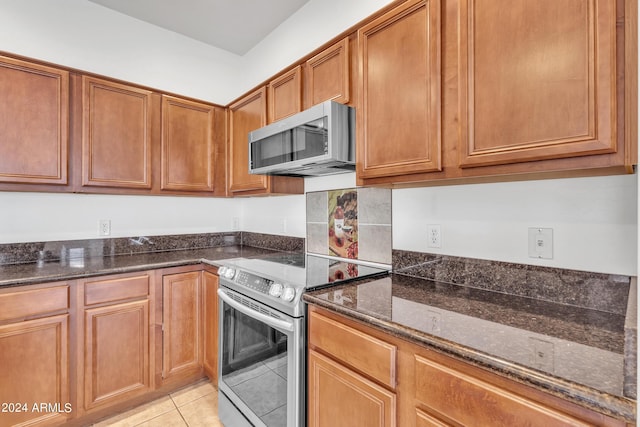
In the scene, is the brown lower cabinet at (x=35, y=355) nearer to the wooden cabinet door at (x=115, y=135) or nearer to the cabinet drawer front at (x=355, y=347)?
the wooden cabinet door at (x=115, y=135)

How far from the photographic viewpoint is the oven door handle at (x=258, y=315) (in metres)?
1.34

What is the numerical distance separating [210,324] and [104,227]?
1092mm

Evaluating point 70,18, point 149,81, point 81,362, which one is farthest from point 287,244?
point 70,18

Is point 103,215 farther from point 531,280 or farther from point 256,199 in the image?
point 531,280

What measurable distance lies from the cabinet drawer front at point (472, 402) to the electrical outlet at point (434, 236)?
0.72 m

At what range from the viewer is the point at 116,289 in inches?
71.7

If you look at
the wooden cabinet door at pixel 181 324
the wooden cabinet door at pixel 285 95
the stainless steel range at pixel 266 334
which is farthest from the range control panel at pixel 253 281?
the wooden cabinet door at pixel 285 95

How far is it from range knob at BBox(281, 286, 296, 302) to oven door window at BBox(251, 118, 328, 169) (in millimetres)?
674

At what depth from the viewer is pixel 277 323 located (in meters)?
1.38

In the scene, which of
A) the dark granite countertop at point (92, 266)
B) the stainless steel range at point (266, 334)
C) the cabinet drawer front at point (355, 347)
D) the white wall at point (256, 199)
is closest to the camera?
the cabinet drawer front at point (355, 347)

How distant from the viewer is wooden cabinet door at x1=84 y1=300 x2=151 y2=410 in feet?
5.74

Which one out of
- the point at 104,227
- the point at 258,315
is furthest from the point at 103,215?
the point at 258,315

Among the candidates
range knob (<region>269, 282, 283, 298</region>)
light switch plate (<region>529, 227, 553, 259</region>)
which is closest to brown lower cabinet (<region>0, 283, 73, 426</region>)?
range knob (<region>269, 282, 283, 298</region>)

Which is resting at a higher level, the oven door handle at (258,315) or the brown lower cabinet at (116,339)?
Answer: the oven door handle at (258,315)
